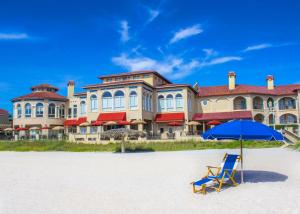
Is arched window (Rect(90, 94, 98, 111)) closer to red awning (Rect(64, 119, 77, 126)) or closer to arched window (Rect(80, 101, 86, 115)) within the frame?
arched window (Rect(80, 101, 86, 115))

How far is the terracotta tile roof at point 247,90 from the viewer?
143ft

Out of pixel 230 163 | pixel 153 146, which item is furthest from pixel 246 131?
pixel 153 146

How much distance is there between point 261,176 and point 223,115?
3182 centimetres

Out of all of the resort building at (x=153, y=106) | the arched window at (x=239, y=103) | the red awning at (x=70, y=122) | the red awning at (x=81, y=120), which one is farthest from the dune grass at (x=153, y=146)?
the arched window at (x=239, y=103)

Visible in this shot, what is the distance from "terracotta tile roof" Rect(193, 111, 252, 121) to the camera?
135 ft

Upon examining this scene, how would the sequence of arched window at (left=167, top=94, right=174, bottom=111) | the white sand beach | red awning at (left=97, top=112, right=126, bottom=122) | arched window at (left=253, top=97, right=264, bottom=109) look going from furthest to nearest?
arched window at (left=253, top=97, right=264, bottom=109) < arched window at (left=167, top=94, right=174, bottom=111) < red awning at (left=97, top=112, right=126, bottom=122) < the white sand beach

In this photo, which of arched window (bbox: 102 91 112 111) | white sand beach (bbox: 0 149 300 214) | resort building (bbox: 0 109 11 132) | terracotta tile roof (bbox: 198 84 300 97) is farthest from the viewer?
resort building (bbox: 0 109 11 132)

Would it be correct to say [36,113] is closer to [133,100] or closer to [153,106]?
[133,100]

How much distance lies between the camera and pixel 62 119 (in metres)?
49.5

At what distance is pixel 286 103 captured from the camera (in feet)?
147

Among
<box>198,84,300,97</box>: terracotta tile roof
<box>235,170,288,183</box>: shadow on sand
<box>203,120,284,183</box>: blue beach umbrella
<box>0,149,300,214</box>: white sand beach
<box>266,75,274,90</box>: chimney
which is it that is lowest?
<box>235,170,288,183</box>: shadow on sand

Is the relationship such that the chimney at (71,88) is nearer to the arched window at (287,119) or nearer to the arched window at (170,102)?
the arched window at (170,102)

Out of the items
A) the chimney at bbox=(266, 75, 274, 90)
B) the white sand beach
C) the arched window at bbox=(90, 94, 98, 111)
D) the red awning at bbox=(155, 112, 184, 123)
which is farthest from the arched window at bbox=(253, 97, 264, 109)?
the white sand beach

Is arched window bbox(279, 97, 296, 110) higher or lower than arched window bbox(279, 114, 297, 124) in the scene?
higher
